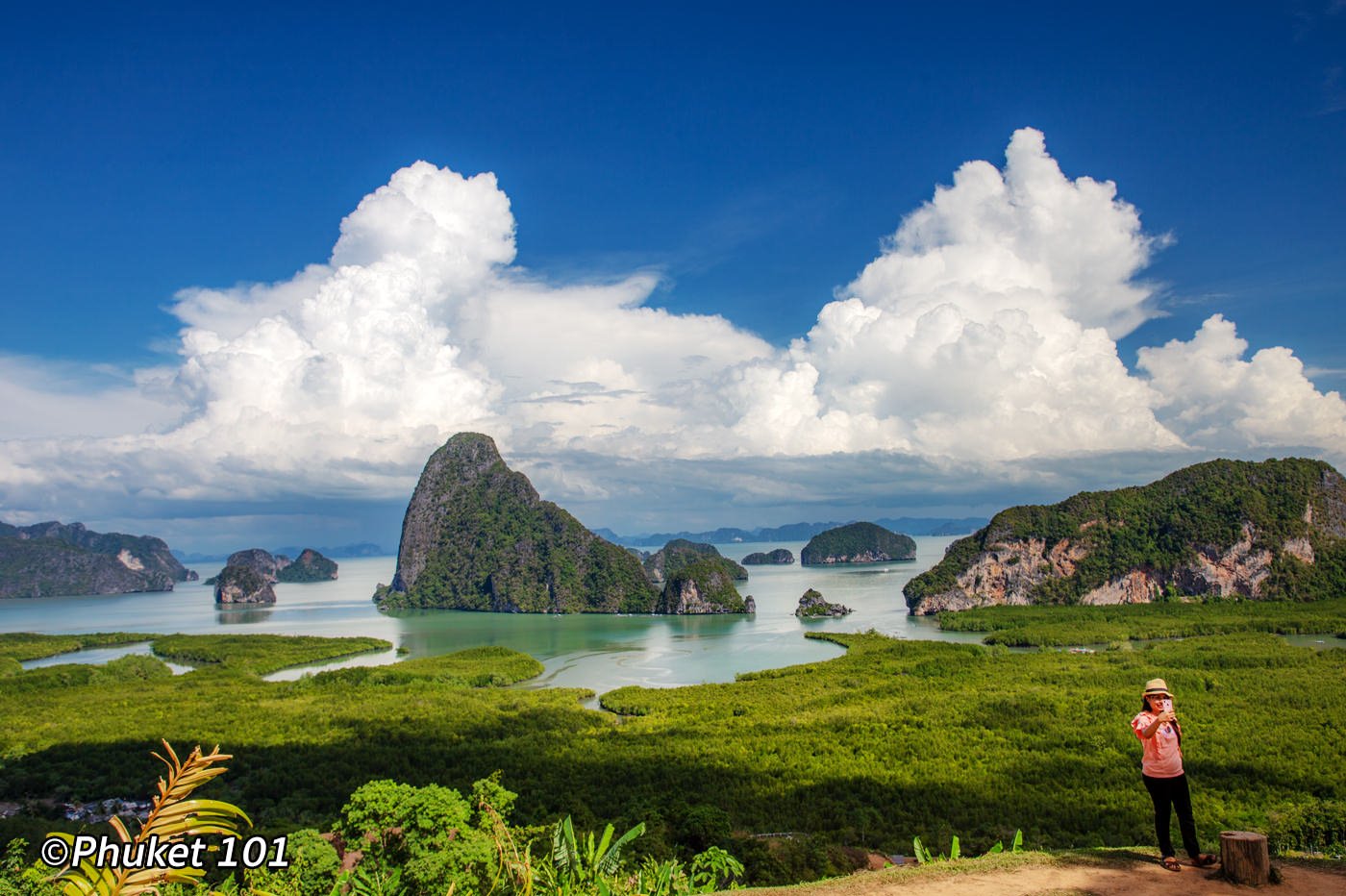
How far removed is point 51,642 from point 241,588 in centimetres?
3971

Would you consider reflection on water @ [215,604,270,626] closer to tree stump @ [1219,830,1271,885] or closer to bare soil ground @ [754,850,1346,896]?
bare soil ground @ [754,850,1346,896]

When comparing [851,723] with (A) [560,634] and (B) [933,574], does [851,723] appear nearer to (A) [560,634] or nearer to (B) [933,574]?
(A) [560,634]

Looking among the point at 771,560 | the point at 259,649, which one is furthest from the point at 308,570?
the point at 259,649

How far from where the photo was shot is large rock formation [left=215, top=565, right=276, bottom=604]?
3600 inches

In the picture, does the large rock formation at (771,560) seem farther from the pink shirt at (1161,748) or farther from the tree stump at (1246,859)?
the tree stump at (1246,859)

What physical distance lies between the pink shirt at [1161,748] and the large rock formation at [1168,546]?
2434 inches

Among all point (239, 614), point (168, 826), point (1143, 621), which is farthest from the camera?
point (239, 614)

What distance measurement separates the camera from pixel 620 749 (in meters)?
21.7

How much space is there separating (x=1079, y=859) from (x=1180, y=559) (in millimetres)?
68145

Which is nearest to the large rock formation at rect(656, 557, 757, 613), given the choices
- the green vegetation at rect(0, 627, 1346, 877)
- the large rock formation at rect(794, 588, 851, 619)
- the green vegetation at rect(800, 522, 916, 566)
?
the large rock formation at rect(794, 588, 851, 619)

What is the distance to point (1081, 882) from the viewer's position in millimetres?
5914

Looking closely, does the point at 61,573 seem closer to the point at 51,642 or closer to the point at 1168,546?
the point at 51,642

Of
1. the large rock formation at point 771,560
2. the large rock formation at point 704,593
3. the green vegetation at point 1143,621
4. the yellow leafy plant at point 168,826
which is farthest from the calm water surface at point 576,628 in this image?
the large rock formation at point 771,560

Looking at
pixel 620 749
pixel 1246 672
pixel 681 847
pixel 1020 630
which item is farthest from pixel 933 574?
pixel 681 847
